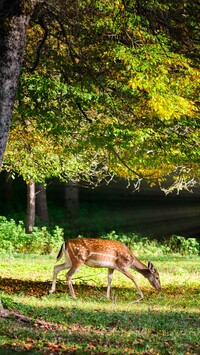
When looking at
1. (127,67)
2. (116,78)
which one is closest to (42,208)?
(116,78)

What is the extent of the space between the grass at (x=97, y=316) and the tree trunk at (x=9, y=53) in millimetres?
2433

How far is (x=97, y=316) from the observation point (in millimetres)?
11750

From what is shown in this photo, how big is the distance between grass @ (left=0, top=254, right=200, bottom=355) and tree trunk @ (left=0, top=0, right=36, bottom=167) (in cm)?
243

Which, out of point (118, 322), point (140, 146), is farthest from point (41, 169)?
point (118, 322)

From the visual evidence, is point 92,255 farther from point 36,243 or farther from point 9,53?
point 36,243

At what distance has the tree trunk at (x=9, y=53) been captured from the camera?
11.1 meters

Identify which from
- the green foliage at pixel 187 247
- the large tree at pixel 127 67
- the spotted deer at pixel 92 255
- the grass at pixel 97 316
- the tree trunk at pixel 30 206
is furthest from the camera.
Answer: the tree trunk at pixel 30 206

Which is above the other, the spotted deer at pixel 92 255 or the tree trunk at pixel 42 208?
the tree trunk at pixel 42 208

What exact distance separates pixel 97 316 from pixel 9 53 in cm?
383

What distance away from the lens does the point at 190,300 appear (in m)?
15.7

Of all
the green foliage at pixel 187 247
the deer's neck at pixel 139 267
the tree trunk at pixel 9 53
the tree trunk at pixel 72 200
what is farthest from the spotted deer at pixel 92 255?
the tree trunk at pixel 72 200

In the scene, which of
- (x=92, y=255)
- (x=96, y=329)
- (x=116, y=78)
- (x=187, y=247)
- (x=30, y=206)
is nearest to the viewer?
(x=96, y=329)

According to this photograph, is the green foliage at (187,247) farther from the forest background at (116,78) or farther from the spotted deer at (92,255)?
the spotted deer at (92,255)

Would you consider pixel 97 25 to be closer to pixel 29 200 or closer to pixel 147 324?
pixel 147 324
